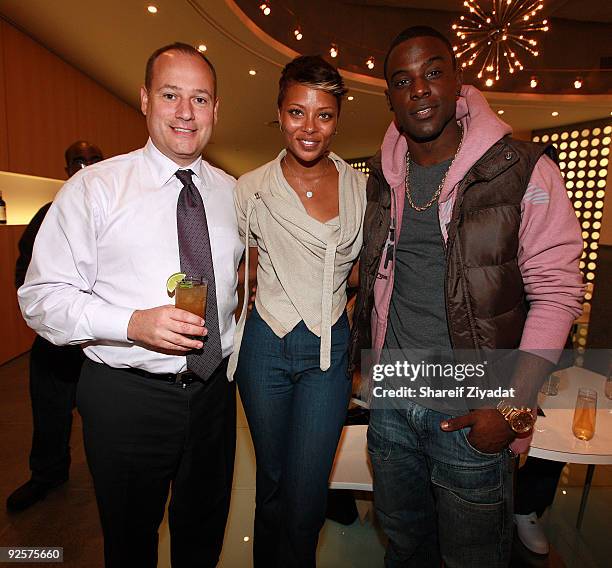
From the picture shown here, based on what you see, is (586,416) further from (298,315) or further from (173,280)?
(173,280)

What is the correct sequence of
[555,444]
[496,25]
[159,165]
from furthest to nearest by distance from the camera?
[496,25] < [555,444] < [159,165]

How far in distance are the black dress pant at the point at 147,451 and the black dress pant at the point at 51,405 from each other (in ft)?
4.14

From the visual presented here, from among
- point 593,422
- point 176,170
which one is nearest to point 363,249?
point 176,170

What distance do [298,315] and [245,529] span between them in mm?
1510

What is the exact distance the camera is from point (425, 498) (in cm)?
153

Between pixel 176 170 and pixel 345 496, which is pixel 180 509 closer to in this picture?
pixel 345 496

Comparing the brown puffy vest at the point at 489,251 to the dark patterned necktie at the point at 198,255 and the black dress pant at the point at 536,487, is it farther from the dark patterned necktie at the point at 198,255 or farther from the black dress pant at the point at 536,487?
the black dress pant at the point at 536,487

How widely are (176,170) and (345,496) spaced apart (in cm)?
197

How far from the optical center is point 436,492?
139 cm

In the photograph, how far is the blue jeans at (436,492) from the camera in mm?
1295

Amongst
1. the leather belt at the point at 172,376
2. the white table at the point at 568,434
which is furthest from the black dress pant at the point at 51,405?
the white table at the point at 568,434

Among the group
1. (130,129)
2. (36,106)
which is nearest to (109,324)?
(36,106)

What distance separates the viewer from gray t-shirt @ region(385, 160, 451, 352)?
136 centimetres

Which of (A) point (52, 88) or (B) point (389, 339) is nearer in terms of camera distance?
(B) point (389, 339)
